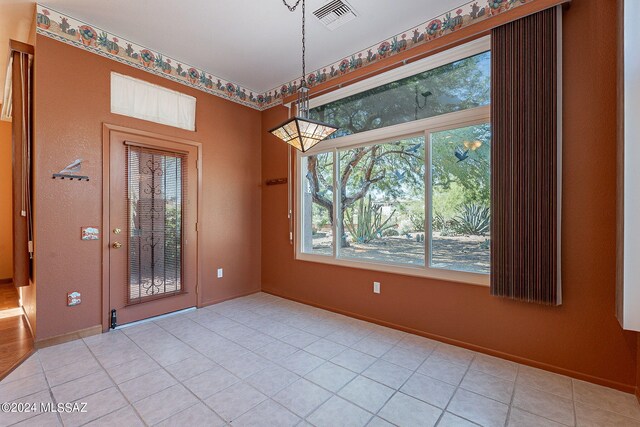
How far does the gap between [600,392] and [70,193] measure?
4.75m

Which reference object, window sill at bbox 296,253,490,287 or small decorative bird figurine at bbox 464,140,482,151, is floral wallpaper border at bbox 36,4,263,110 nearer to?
window sill at bbox 296,253,490,287

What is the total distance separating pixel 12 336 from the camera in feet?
9.40

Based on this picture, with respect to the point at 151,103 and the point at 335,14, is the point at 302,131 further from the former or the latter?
the point at 151,103

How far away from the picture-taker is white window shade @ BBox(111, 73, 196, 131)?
10.5ft

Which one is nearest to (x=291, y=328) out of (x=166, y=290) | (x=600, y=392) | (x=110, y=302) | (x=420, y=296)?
(x=420, y=296)

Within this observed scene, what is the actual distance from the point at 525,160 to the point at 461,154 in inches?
22.4

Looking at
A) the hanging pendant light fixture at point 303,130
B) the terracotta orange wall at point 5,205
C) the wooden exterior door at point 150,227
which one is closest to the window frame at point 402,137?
the hanging pendant light fixture at point 303,130

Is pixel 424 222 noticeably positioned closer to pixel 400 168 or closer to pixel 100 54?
pixel 400 168

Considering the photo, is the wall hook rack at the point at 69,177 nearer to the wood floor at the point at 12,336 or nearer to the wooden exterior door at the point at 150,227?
the wooden exterior door at the point at 150,227

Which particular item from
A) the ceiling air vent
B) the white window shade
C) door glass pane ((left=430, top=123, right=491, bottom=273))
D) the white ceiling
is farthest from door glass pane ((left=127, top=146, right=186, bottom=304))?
door glass pane ((left=430, top=123, right=491, bottom=273))

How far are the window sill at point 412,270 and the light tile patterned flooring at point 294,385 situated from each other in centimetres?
64

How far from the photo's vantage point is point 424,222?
303 cm

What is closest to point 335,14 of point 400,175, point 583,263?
point 400,175

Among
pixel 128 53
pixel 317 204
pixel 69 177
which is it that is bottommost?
pixel 317 204
